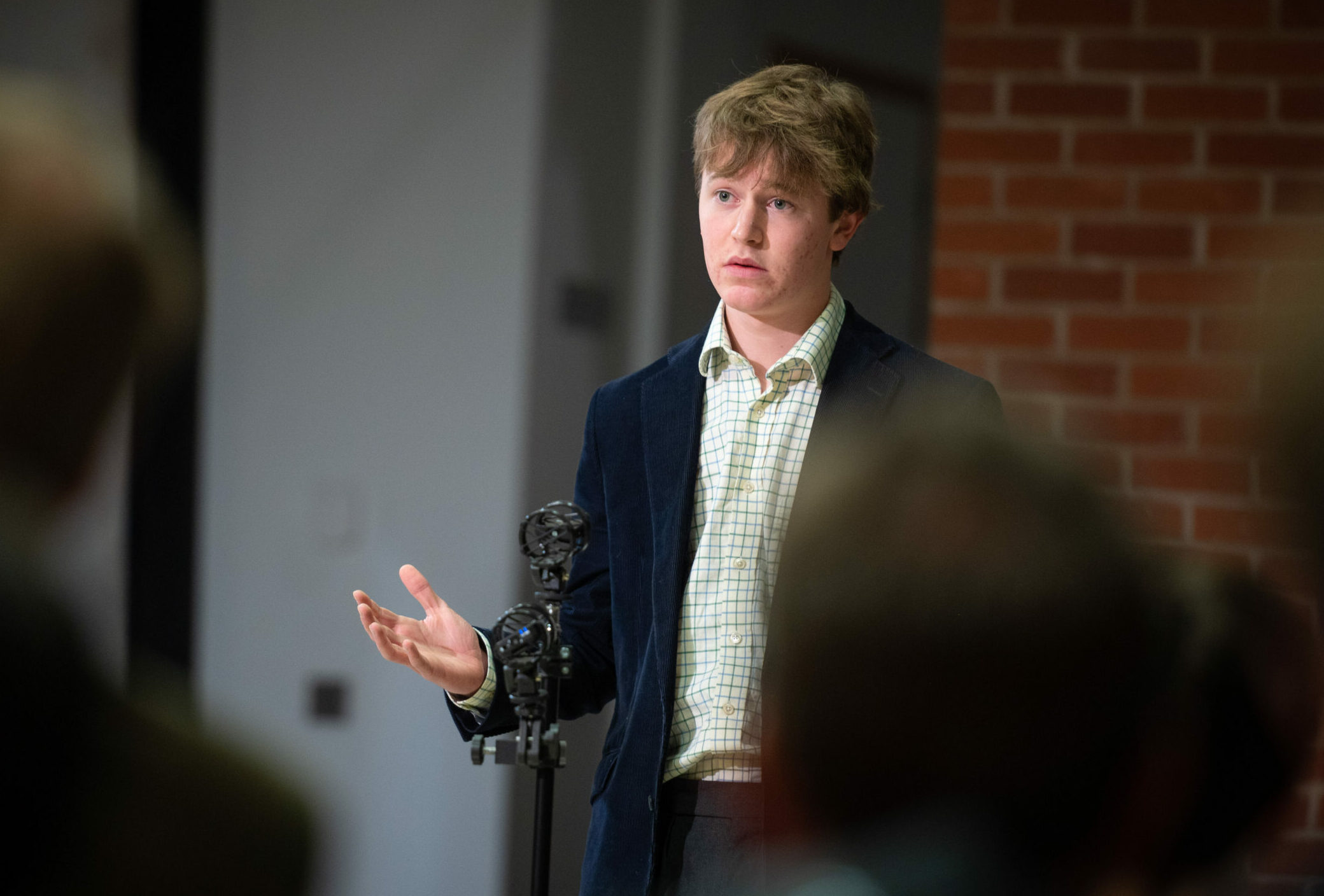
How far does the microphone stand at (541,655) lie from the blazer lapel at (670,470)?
0.14 metres

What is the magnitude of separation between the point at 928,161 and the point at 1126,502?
7.00ft

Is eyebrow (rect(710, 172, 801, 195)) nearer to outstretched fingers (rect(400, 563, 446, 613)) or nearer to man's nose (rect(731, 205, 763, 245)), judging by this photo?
man's nose (rect(731, 205, 763, 245))

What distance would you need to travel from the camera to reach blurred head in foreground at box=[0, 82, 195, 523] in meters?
0.52

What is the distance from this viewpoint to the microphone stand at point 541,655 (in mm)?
1063

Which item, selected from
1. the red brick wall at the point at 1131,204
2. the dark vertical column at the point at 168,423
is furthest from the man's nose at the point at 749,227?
the dark vertical column at the point at 168,423

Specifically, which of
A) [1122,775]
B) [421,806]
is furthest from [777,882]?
[421,806]

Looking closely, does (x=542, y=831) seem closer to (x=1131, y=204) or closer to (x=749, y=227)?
(x=749, y=227)

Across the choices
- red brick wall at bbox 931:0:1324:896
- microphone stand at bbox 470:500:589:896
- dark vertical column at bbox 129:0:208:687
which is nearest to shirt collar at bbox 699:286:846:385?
microphone stand at bbox 470:500:589:896

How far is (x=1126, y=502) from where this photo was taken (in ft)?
1.51

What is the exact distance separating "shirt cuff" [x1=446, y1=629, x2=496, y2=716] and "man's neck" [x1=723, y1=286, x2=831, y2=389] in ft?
1.34

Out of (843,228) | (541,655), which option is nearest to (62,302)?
(541,655)

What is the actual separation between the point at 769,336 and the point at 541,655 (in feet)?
1.45

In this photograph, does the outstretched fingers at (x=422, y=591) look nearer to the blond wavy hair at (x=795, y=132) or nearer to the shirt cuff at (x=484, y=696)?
the shirt cuff at (x=484, y=696)

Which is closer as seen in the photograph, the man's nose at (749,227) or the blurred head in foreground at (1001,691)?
the blurred head in foreground at (1001,691)
